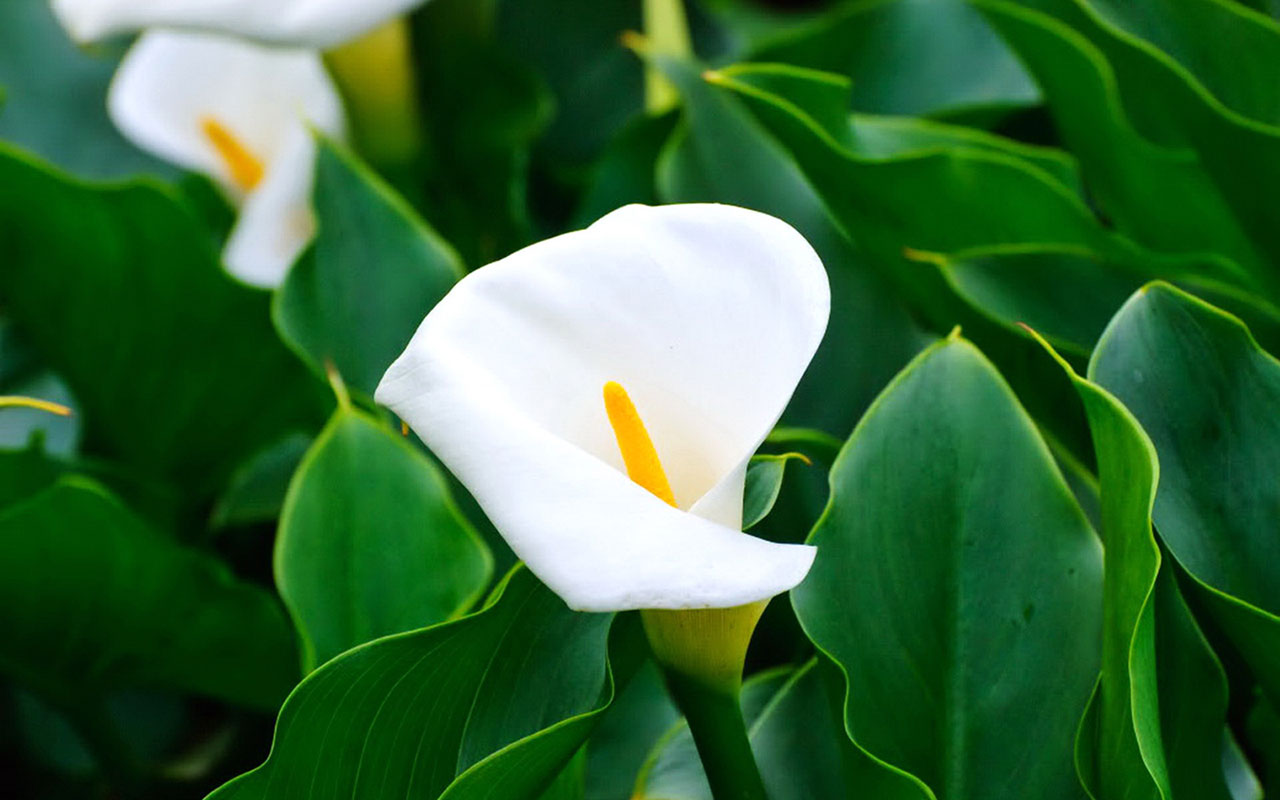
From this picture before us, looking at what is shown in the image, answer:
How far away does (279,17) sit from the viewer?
2.47ft

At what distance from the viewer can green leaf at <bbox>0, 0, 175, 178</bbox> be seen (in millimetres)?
1052

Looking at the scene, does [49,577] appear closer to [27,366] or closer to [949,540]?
[27,366]

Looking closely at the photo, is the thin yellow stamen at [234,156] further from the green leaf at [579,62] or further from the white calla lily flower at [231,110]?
the green leaf at [579,62]

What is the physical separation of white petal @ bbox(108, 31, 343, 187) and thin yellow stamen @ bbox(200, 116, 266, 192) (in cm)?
2

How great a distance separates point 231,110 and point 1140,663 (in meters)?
0.74

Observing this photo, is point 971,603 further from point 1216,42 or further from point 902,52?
point 902,52

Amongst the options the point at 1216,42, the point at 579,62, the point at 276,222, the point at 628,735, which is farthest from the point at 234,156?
the point at 1216,42

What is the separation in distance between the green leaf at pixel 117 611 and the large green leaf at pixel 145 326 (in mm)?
118

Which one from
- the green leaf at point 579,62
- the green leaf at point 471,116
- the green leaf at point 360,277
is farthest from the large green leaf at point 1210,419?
the green leaf at point 579,62

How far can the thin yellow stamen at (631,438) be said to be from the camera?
396 mm

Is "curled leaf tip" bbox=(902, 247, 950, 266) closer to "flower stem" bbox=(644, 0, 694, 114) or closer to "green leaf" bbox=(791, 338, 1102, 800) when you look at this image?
"green leaf" bbox=(791, 338, 1102, 800)

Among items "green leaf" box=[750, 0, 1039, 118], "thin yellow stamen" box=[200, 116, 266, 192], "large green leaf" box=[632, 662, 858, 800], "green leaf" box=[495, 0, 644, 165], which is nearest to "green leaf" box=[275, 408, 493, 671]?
"large green leaf" box=[632, 662, 858, 800]

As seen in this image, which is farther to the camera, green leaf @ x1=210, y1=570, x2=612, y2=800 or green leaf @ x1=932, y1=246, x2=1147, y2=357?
green leaf @ x1=932, y1=246, x2=1147, y2=357

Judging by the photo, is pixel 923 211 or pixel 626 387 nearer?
pixel 626 387
